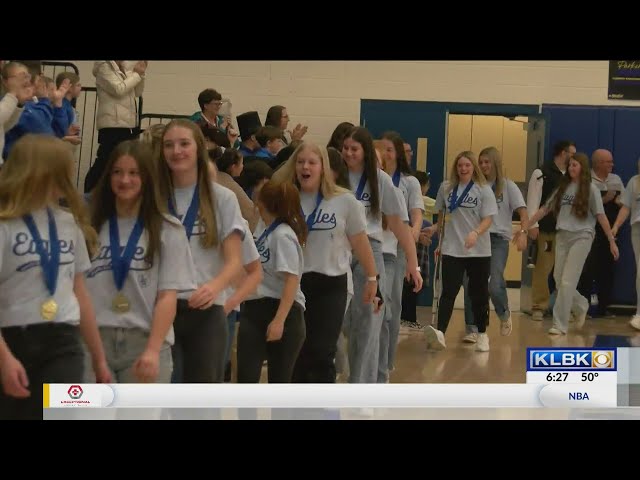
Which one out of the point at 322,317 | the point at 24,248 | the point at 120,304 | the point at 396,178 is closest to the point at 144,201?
the point at 120,304

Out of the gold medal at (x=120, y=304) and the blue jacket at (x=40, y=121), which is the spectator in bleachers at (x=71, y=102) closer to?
the blue jacket at (x=40, y=121)

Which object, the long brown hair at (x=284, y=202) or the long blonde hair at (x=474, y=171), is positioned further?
the long blonde hair at (x=474, y=171)

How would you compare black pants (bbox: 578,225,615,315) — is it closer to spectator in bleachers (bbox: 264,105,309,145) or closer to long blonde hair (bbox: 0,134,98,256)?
spectator in bleachers (bbox: 264,105,309,145)

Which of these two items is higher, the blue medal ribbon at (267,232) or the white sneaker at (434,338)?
the blue medal ribbon at (267,232)

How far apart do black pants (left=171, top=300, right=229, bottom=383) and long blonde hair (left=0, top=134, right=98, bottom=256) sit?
0.39 m

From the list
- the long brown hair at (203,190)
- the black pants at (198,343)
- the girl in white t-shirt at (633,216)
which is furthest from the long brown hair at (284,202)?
the girl in white t-shirt at (633,216)

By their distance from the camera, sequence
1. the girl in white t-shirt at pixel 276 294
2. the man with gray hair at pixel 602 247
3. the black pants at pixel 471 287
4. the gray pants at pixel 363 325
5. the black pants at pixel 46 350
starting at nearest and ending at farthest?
1. the black pants at pixel 46 350
2. the girl in white t-shirt at pixel 276 294
3. the man with gray hair at pixel 602 247
4. the gray pants at pixel 363 325
5. the black pants at pixel 471 287

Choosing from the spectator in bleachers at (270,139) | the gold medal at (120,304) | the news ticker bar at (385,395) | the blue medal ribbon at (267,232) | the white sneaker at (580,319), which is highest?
the spectator in bleachers at (270,139)

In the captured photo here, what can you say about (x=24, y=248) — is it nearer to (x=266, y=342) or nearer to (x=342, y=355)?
(x=266, y=342)

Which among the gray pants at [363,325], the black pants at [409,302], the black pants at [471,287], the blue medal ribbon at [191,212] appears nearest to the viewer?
the blue medal ribbon at [191,212]

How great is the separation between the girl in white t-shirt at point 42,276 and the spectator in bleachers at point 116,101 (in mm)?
323

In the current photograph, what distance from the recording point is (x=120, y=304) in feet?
12.6

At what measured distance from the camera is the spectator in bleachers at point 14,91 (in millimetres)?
4047

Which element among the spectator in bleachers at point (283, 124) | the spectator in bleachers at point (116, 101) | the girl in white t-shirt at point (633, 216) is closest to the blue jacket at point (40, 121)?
the spectator in bleachers at point (116, 101)
